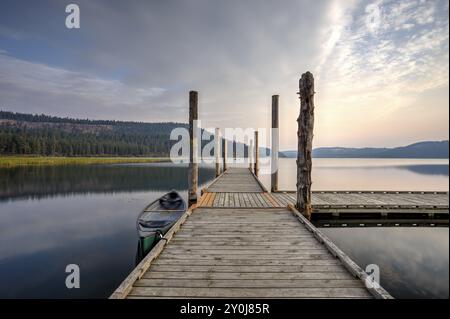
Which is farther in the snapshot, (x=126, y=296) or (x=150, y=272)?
(x=150, y=272)

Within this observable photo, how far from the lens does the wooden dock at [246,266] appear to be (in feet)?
11.7

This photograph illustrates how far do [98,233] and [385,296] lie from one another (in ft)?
44.6

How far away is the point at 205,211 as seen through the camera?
8.19m

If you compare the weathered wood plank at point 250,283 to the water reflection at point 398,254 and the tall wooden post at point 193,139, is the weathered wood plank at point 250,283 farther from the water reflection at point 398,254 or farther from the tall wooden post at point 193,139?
the tall wooden post at point 193,139

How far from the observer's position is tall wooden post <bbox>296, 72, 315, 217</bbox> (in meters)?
7.47

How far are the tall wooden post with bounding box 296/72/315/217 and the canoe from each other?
16.1 feet

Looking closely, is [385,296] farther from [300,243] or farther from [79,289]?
[79,289]

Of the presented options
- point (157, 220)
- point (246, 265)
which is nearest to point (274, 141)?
point (157, 220)

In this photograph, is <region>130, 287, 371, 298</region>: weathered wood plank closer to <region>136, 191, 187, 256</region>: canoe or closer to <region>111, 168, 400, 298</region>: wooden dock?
<region>111, 168, 400, 298</region>: wooden dock

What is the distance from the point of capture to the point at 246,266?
4.32 meters

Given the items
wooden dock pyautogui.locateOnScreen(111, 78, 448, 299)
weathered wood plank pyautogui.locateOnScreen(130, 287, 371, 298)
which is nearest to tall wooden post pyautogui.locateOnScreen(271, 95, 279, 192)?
wooden dock pyautogui.locateOnScreen(111, 78, 448, 299)

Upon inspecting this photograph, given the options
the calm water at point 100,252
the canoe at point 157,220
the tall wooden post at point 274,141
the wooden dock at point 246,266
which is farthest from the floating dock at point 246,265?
the tall wooden post at point 274,141

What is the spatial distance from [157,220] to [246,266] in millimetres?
6175
